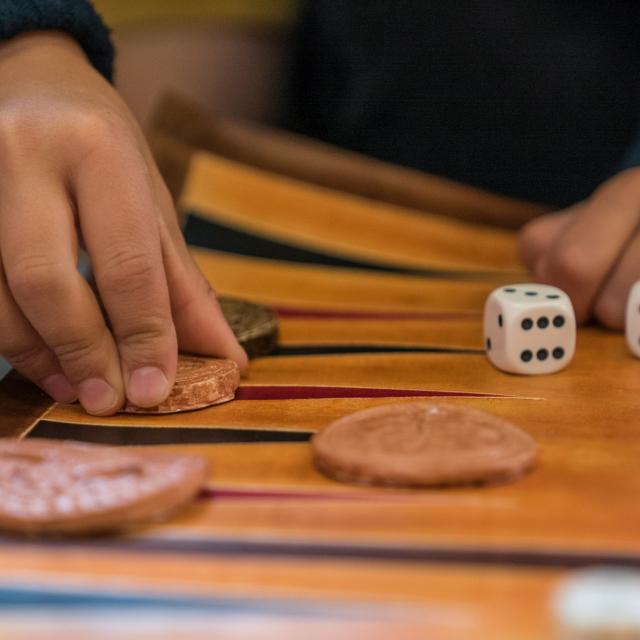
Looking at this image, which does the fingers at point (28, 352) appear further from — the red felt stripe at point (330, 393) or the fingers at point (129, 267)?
the red felt stripe at point (330, 393)

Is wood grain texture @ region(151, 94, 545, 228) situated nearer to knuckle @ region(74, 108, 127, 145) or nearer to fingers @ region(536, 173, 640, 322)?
fingers @ region(536, 173, 640, 322)

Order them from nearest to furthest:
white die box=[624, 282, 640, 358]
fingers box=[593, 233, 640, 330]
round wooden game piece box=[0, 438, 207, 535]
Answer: round wooden game piece box=[0, 438, 207, 535], white die box=[624, 282, 640, 358], fingers box=[593, 233, 640, 330]

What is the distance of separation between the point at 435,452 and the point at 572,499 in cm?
12

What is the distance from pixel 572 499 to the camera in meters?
0.77

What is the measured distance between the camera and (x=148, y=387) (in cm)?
97

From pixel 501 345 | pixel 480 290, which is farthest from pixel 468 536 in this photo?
pixel 480 290

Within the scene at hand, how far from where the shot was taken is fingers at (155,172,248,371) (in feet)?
3.40

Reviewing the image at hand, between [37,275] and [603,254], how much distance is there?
734 mm

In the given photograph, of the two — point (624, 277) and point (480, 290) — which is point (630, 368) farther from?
point (480, 290)

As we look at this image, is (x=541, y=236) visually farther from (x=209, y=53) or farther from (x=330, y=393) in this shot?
(x=209, y=53)

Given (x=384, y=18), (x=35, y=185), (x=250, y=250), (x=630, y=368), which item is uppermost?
(x=384, y=18)

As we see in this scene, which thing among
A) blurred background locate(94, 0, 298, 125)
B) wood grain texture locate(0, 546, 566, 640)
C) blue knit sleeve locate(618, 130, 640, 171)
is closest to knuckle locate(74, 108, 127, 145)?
wood grain texture locate(0, 546, 566, 640)

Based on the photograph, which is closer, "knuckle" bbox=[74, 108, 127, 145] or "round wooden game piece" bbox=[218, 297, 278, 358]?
"knuckle" bbox=[74, 108, 127, 145]

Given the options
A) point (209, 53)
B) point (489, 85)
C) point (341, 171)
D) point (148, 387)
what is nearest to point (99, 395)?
Answer: point (148, 387)
